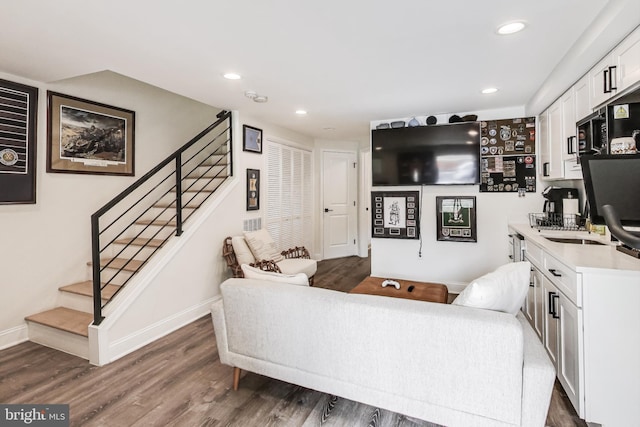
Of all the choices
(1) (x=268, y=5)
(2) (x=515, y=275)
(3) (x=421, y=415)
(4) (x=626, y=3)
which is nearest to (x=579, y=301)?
(2) (x=515, y=275)

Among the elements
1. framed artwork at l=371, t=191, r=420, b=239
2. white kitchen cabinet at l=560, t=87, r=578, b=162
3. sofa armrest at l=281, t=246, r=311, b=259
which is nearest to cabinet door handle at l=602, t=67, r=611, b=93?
white kitchen cabinet at l=560, t=87, r=578, b=162

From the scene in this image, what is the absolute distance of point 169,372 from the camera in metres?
2.34

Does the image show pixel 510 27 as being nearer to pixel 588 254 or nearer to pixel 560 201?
pixel 588 254

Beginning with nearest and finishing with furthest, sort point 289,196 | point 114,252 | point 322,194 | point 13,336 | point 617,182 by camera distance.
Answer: point 617,182, point 13,336, point 114,252, point 289,196, point 322,194

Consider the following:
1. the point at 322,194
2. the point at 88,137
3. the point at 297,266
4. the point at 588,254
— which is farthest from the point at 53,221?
the point at 588,254

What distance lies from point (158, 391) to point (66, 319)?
136 cm

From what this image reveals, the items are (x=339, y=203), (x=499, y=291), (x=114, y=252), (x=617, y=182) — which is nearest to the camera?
(x=617, y=182)

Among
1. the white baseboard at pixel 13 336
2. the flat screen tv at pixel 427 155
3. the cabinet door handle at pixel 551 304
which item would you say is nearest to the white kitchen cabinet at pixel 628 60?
the cabinet door handle at pixel 551 304

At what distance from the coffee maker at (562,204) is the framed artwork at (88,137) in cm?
465

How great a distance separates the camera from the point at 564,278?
187cm

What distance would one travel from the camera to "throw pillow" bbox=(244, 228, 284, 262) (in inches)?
146

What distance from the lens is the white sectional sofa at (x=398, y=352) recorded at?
54.7 inches

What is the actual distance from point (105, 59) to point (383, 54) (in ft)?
6.80

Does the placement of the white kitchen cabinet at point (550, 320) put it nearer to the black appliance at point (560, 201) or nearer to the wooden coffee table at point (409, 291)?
the wooden coffee table at point (409, 291)
